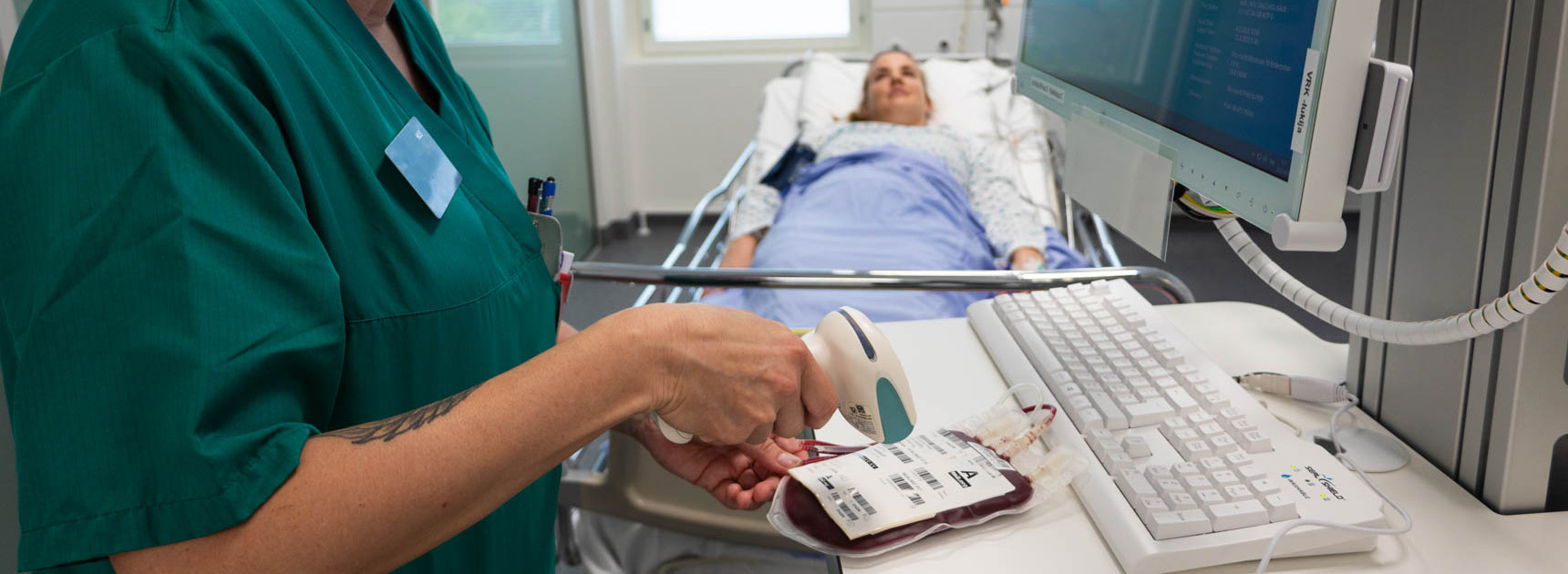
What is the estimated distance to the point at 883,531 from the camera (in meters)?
0.76

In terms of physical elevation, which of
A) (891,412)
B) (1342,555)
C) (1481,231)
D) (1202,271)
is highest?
(1481,231)

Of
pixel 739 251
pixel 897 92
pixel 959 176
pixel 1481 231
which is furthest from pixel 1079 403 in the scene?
pixel 897 92

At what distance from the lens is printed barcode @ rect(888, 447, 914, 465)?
857 millimetres

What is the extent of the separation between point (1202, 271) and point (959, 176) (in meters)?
1.40

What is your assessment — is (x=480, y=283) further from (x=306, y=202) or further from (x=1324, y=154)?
(x=1324, y=154)

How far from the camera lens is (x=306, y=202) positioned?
66 centimetres

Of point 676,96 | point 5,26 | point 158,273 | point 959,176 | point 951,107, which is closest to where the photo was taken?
point 158,273

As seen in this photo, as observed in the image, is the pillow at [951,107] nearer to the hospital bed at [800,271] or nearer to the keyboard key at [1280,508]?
the hospital bed at [800,271]

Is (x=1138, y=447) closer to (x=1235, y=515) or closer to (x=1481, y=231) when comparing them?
(x=1235, y=515)

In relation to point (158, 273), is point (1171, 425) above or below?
below

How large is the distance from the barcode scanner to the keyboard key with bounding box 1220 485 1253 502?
0.25 meters

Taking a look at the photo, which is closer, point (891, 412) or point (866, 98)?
point (891, 412)

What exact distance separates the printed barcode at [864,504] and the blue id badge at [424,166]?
404 millimetres

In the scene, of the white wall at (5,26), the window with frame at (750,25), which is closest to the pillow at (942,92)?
the window with frame at (750,25)
